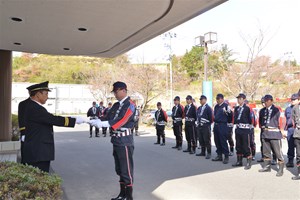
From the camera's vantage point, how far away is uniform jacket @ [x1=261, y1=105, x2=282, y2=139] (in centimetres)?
616

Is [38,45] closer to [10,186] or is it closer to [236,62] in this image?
[10,186]

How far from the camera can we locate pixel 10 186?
213 cm

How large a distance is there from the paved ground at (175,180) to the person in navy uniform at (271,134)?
1.07 feet

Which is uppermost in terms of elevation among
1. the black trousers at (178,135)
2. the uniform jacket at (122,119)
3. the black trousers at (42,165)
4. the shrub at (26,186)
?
the uniform jacket at (122,119)

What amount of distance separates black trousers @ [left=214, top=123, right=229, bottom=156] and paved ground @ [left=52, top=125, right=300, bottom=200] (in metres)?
0.45

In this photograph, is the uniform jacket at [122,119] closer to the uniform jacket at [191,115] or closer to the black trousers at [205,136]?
the black trousers at [205,136]

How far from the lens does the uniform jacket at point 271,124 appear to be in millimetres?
6161

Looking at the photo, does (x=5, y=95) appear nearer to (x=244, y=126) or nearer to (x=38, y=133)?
(x=38, y=133)

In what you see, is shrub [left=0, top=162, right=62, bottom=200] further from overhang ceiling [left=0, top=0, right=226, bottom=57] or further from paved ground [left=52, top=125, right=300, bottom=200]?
overhang ceiling [left=0, top=0, right=226, bottom=57]

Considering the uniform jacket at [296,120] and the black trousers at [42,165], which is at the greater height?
the uniform jacket at [296,120]

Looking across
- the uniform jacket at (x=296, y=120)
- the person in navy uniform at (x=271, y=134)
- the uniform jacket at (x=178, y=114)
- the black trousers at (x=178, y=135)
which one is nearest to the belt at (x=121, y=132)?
the person in navy uniform at (x=271, y=134)

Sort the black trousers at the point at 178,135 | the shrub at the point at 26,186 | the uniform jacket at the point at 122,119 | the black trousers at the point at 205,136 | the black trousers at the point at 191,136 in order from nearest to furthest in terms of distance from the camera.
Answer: the shrub at the point at 26,186, the uniform jacket at the point at 122,119, the black trousers at the point at 205,136, the black trousers at the point at 191,136, the black trousers at the point at 178,135

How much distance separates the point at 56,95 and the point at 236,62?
85.8 feet

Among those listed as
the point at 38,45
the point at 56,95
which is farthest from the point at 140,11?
the point at 56,95
